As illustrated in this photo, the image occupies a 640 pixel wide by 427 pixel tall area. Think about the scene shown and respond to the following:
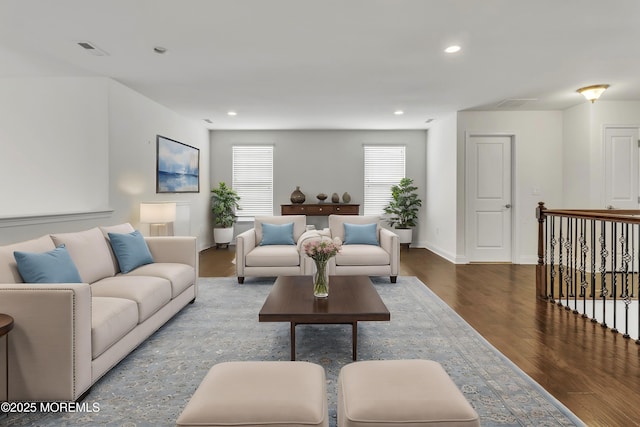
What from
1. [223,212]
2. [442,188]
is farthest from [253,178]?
[442,188]

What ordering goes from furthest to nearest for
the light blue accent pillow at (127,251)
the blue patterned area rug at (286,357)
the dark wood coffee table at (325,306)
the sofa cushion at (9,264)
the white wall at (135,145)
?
1. the white wall at (135,145)
2. the light blue accent pillow at (127,251)
3. the dark wood coffee table at (325,306)
4. the sofa cushion at (9,264)
5. the blue patterned area rug at (286,357)

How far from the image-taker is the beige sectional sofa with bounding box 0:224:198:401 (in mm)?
1884

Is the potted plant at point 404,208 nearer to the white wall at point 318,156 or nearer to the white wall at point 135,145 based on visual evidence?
the white wall at point 318,156

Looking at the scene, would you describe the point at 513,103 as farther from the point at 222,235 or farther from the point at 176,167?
the point at 222,235

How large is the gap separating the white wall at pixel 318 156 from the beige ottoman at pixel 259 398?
6.41 meters

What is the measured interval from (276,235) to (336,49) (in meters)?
2.52

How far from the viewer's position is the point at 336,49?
137 inches

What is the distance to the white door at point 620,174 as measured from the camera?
5379 millimetres

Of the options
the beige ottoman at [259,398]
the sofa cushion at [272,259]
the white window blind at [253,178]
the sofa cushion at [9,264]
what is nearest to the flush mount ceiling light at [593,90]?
the sofa cushion at [272,259]

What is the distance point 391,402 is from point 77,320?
1.65 metres

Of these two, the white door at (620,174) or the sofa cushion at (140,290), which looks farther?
the white door at (620,174)

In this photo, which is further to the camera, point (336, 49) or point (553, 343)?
point (336, 49)

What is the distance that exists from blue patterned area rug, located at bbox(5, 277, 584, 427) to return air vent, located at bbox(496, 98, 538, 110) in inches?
131

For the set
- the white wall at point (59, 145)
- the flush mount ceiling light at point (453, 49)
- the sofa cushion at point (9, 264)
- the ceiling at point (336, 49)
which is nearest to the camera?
the sofa cushion at point (9, 264)
